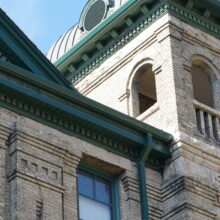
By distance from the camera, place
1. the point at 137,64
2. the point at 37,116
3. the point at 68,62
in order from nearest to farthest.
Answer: the point at 37,116, the point at 137,64, the point at 68,62

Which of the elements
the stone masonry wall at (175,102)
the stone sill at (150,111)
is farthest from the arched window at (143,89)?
the stone sill at (150,111)

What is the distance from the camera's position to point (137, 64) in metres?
30.3

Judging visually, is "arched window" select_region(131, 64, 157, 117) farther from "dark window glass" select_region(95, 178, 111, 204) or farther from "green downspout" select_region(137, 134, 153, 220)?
"dark window glass" select_region(95, 178, 111, 204)

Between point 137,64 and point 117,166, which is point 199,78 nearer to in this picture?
point 137,64

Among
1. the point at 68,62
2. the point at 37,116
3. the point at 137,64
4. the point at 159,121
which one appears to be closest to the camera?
the point at 37,116

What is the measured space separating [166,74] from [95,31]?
334 cm

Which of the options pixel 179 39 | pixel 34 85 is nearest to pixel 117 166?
pixel 34 85

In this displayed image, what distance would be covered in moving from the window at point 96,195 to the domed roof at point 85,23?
22.9 ft

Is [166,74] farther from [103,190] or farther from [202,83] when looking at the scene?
[103,190]

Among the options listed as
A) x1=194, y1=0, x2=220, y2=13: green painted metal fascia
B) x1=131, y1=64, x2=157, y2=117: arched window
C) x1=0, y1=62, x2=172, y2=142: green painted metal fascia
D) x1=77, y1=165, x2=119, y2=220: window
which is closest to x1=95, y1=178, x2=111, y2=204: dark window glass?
x1=77, y1=165, x2=119, y2=220: window

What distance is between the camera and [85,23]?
106 ft

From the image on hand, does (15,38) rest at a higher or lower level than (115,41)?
lower

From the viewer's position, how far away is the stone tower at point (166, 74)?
26141 millimetres

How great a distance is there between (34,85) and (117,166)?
2.71 meters
